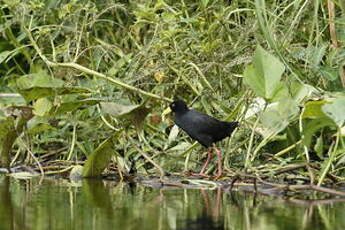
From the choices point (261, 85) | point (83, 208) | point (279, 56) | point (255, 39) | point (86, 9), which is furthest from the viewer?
point (86, 9)

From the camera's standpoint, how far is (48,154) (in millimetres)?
7266

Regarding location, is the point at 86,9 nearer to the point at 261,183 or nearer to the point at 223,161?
the point at 223,161

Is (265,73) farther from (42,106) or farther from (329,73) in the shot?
(42,106)

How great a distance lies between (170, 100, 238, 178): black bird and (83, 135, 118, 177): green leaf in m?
0.45

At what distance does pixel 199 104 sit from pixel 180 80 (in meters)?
0.21

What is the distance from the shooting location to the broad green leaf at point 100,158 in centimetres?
619

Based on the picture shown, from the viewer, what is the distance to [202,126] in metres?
6.22

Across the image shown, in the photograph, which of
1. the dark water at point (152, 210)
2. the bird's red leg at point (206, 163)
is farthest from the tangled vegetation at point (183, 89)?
the dark water at point (152, 210)

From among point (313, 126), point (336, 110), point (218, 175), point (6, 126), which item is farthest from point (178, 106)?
point (336, 110)

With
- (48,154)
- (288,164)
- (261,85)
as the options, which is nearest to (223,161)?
(288,164)

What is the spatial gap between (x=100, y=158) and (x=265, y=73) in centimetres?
128

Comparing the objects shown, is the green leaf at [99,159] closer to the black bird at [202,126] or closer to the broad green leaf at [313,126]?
the black bird at [202,126]

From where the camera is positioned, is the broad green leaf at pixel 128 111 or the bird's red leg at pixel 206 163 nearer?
the broad green leaf at pixel 128 111

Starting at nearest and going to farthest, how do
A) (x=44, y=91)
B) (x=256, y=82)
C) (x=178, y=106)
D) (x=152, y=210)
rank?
(x=152, y=210)
(x=256, y=82)
(x=44, y=91)
(x=178, y=106)
